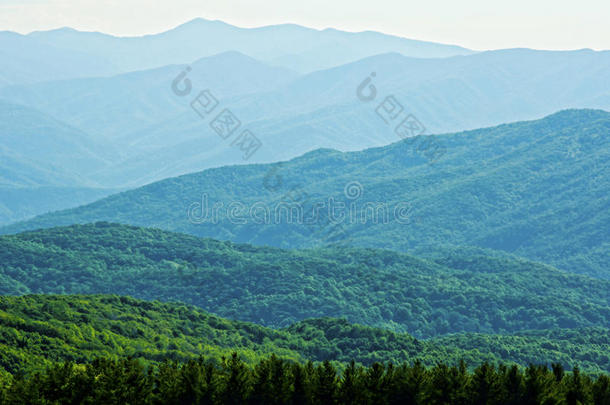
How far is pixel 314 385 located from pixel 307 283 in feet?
255

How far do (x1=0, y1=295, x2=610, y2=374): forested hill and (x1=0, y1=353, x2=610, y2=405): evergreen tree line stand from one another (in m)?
12.3

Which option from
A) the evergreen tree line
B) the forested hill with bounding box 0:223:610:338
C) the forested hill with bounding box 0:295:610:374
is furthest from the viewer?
the forested hill with bounding box 0:223:610:338

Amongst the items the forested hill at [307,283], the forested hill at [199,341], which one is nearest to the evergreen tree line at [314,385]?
the forested hill at [199,341]

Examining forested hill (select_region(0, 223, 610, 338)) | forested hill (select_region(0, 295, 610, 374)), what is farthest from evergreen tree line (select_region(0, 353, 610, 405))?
forested hill (select_region(0, 223, 610, 338))

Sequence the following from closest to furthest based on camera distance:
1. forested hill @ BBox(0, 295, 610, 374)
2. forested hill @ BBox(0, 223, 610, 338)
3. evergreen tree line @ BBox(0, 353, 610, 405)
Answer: evergreen tree line @ BBox(0, 353, 610, 405) → forested hill @ BBox(0, 295, 610, 374) → forested hill @ BBox(0, 223, 610, 338)

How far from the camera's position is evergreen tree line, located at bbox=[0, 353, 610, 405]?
42312 millimetres

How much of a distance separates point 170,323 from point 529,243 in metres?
122

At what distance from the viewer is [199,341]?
7294cm

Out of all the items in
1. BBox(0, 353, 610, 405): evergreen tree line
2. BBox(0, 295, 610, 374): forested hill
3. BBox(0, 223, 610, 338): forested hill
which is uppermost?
BBox(0, 223, 610, 338): forested hill

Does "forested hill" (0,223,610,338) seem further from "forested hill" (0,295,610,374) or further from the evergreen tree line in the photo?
the evergreen tree line

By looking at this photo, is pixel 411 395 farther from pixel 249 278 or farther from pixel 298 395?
pixel 249 278

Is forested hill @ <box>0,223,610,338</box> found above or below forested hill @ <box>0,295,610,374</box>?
above

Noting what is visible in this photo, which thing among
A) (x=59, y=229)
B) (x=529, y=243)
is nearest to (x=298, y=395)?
(x=59, y=229)

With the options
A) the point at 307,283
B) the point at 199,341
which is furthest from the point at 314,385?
the point at 307,283
